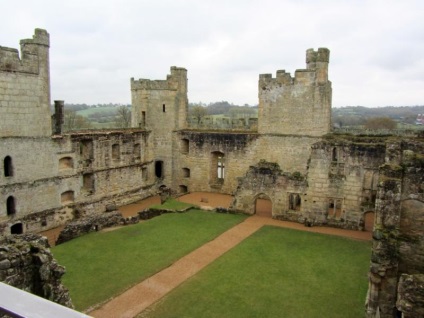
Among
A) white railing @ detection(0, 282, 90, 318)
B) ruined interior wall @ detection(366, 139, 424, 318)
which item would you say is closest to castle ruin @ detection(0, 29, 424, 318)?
ruined interior wall @ detection(366, 139, 424, 318)

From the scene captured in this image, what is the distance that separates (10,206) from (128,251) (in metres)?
7.89

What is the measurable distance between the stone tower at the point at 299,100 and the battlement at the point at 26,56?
47.0 feet

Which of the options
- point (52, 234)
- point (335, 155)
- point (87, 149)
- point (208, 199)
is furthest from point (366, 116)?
point (52, 234)

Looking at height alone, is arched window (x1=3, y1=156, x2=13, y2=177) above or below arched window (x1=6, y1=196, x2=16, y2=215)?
above

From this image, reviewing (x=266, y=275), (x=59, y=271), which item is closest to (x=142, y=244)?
(x=266, y=275)

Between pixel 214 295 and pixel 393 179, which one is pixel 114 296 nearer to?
pixel 214 295

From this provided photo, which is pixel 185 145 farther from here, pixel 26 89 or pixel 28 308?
pixel 28 308

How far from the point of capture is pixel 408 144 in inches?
646

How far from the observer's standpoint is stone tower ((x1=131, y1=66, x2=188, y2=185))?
30.1 m

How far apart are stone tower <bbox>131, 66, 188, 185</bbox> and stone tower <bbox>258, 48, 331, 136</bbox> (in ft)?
22.0

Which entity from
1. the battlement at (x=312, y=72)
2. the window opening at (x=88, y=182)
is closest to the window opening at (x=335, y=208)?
the battlement at (x=312, y=72)

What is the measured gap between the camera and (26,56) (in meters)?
20.7

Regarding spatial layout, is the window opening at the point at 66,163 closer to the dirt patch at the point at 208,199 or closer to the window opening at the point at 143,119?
the dirt patch at the point at 208,199

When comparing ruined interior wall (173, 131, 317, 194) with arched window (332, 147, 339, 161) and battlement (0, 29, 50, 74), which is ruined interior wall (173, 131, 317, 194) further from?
battlement (0, 29, 50, 74)
